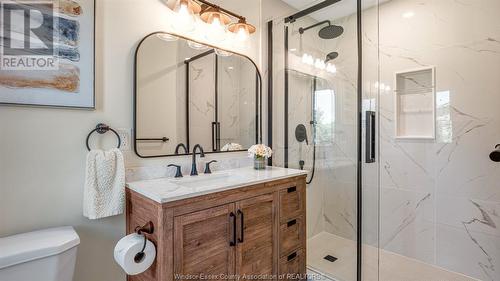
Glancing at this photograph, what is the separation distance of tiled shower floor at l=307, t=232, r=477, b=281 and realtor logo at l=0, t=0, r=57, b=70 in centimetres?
232

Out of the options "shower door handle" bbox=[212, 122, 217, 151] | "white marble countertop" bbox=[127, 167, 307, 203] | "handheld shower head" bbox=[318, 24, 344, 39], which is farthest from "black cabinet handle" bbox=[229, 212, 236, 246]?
"handheld shower head" bbox=[318, 24, 344, 39]

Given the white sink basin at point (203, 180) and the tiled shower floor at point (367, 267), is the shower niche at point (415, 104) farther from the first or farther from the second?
the white sink basin at point (203, 180)

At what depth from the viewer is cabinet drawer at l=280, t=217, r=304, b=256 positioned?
5.66 ft

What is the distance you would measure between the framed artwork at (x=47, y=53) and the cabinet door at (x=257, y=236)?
3.57 ft

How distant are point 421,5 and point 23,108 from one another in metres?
3.02

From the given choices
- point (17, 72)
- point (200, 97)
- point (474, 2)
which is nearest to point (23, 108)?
point (17, 72)

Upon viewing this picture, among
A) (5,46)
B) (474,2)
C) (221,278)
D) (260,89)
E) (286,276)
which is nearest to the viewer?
(5,46)

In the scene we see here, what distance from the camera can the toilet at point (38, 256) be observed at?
98 cm

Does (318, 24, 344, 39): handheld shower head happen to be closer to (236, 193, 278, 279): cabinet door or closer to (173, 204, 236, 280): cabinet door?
(236, 193, 278, 279): cabinet door

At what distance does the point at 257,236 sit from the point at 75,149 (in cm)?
116

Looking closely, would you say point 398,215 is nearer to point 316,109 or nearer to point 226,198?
point 316,109

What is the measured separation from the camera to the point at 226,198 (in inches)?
54.2

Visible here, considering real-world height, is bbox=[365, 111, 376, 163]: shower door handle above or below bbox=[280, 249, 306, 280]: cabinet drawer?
above

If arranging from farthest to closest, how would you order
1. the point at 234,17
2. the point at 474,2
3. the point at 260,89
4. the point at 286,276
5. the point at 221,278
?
the point at 260,89
the point at 234,17
the point at 474,2
the point at 286,276
the point at 221,278
